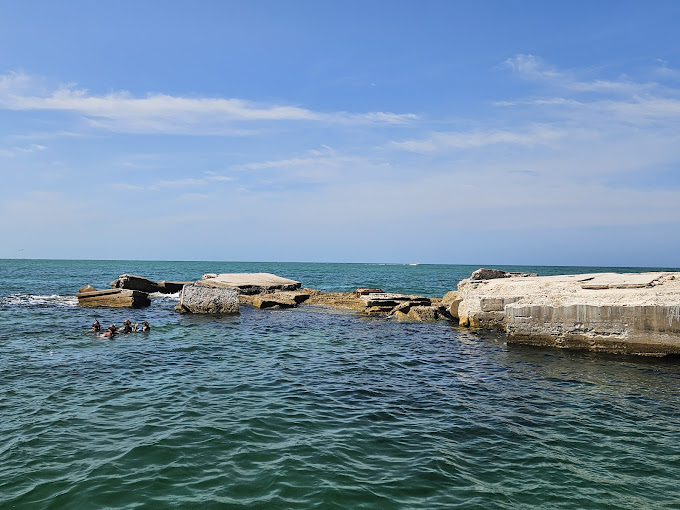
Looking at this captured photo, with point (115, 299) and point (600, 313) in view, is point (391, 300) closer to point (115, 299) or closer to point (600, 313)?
point (600, 313)

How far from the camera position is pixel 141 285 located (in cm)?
3139

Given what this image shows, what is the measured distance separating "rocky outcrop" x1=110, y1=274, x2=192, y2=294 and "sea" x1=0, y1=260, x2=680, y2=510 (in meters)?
15.9

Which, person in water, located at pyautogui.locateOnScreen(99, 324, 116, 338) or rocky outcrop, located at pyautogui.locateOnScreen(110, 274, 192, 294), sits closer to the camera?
person in water, located at pyautogui.locateOnScreen(99, 324, 116, 338)

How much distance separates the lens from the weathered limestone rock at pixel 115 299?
2498cm

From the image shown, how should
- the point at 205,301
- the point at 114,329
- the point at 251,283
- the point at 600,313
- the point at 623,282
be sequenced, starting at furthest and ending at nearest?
the point at 251,283 → the point at 205,301 → the point at 114,329 → the point at 623,282 → the point at 600,313

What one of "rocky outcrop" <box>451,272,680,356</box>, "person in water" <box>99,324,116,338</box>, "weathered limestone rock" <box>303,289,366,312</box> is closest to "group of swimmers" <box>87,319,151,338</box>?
"person in water" <box>99,324,116,338</box>

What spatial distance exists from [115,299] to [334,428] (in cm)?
2214

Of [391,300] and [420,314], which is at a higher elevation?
[391,300]

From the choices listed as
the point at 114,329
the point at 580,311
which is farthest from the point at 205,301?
the point at 580,311

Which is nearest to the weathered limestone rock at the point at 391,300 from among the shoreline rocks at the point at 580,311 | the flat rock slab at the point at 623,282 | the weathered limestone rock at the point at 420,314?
the weathered limestone rock at the point at 420,314

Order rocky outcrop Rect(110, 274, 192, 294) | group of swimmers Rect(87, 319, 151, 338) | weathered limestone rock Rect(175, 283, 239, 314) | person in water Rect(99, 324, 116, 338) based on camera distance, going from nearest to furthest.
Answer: person in water Rect(99, 324, 116, 338) < group of swimmers Rect(87, 319, 151, 338) < weathered limestone rock Rect(175, 283, 239, 314) < rocky outcrop Rect(110, 274, 192, 294)

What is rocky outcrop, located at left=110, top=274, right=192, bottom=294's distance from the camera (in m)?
29.8

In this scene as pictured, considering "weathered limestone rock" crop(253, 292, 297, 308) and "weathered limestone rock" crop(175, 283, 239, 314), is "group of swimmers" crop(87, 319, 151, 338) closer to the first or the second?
"weathered limestone rock" crop(175, 283, 239, 314)

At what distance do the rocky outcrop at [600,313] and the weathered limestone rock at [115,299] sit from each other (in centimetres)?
1982
